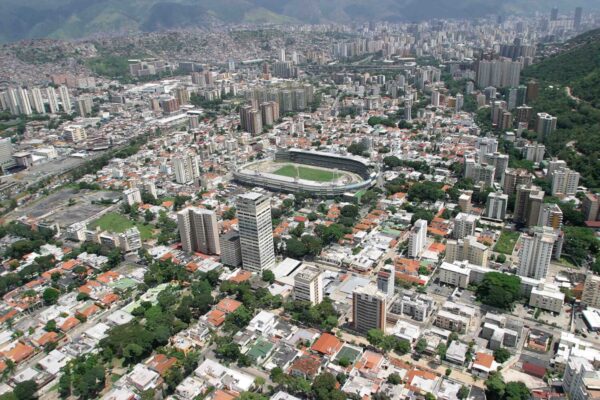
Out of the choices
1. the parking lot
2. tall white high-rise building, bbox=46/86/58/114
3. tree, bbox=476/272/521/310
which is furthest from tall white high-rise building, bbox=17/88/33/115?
tree, bbox=476/272/521/310

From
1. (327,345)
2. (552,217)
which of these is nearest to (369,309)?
(327,345)

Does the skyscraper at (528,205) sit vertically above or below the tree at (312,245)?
above

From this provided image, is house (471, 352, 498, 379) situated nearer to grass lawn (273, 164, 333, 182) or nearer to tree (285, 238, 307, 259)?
tree (285, 238, 307, 259)

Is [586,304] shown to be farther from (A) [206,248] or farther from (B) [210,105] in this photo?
(B) [210,105]

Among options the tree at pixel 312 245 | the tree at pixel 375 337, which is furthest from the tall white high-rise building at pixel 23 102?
the tree at pixel 375 337

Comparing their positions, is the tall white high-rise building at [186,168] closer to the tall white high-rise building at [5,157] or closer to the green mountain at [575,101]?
the tall white high-rise building at [5,157]

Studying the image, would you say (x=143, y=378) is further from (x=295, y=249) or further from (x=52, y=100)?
(x=52, y=100)

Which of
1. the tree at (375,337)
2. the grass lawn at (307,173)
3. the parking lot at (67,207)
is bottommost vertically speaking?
the tree at (375,337)
